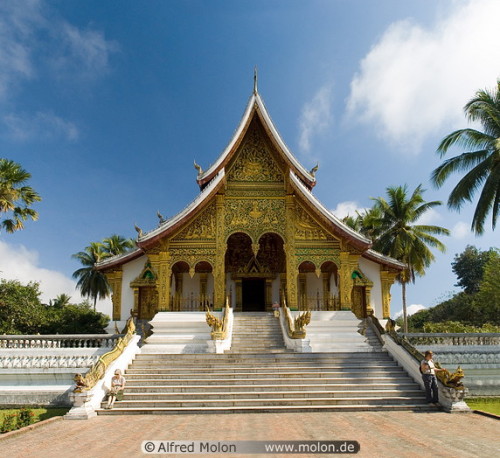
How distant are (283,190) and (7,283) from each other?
49.8 feet

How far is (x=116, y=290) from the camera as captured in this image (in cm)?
1588

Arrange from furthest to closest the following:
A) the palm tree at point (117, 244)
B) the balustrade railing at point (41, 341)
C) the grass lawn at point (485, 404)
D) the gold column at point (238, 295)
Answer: the palm tree at point (117, 244), the gold column at point (238, 295), the balustrade railing at point (41, 341), the grass lawn at point (485, 404)

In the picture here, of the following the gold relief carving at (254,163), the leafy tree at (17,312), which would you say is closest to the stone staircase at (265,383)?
the gold relief carving at (254,163)

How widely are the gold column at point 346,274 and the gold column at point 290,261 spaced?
5.56 feet

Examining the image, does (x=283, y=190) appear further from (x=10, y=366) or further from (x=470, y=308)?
(x=470, y=308)

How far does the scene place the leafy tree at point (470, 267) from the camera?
141 ft

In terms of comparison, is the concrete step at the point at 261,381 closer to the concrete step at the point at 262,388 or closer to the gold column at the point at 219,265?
the concrete step at the point at 262,388

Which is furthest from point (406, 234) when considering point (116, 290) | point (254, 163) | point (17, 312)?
point (17, 312)

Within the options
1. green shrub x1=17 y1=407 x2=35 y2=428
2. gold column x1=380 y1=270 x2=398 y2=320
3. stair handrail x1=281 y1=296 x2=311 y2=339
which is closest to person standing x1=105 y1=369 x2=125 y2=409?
green shrub x1=17 y1=407 x2=35 y2=428

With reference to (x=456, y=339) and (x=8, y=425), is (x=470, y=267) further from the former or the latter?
(x=8, y=425)

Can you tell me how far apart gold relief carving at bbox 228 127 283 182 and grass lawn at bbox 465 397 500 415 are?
9494mm

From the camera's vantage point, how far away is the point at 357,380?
28.8 ft

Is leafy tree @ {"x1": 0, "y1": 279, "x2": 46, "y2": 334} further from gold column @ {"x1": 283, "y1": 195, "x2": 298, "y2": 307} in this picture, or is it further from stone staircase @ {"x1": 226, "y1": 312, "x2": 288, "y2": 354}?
gold column @ {"x1": 283, "y1": 195, "x2": 298, "y2": 307}

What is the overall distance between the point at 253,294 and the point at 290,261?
4.30 meters
